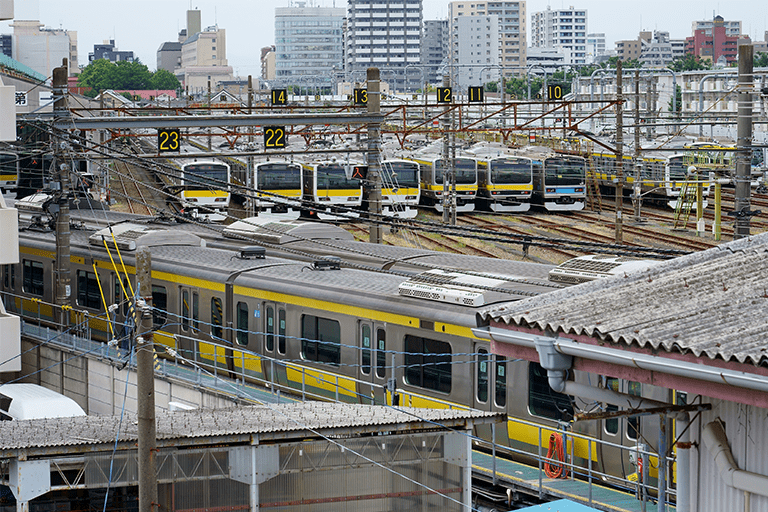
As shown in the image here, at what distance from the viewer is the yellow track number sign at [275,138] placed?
26.6 meters

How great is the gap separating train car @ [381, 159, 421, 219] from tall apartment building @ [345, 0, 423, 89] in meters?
134

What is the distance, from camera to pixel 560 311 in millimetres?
7086

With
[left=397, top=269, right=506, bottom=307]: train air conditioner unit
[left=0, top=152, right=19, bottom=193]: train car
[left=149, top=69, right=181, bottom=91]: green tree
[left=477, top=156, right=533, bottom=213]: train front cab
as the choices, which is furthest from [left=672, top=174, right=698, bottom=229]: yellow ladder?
[left=149, top=69, right=181, bottom=91]: green tree

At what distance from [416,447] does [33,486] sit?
3652 mm

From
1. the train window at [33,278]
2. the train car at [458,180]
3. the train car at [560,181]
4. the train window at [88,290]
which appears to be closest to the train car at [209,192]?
the train car at [458,180]

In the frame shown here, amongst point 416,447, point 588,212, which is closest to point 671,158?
point 588,212

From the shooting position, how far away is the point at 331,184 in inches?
1676

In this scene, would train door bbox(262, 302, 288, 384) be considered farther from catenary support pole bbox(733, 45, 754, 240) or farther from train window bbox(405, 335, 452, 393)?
catenary support pole bbox(733, 45, 754, 240)

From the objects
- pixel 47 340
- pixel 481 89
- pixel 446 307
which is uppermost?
pixel 481 89

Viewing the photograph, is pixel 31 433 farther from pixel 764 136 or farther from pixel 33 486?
pixel 764 136

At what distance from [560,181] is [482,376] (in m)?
30.8

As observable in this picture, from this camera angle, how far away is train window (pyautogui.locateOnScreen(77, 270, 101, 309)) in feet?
74.4

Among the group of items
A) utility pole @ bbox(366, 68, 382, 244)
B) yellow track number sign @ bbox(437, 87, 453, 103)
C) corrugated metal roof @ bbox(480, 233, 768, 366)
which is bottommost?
corrugated metal roof @ bbox(480, 233, 768, 366)

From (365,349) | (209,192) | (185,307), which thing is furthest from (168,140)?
(209,192)
